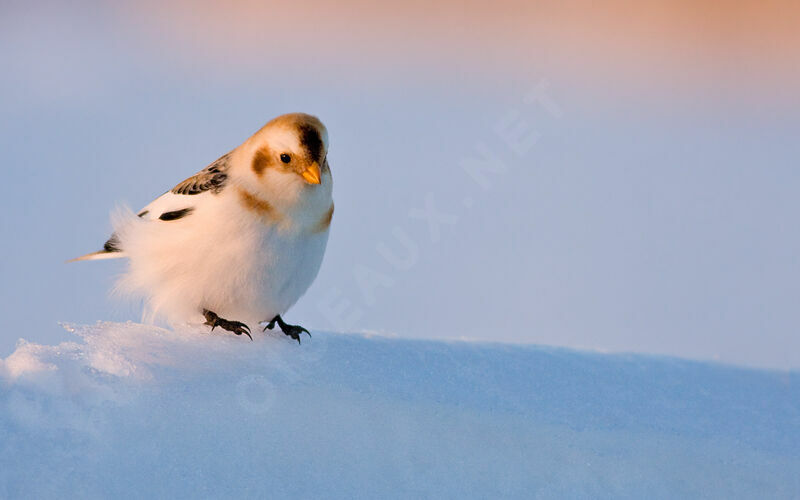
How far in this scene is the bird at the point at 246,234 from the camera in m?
3.38

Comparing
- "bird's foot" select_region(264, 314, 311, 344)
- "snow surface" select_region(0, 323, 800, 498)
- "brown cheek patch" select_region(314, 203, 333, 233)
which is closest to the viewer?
"snow surface" select_region(0, 323, 800, 498)

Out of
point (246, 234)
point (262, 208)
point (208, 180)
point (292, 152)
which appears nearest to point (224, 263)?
point (246, 234)

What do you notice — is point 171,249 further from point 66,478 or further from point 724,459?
point 724,459

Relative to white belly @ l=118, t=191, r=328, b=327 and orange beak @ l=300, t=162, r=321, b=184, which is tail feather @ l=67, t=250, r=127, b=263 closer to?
white belly @ l=118, t=191, r=328, b=327

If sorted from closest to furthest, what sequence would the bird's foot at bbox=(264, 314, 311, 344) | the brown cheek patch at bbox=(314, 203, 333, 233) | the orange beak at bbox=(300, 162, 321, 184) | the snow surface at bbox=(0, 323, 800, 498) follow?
1. the snow surface at bbox=(0, 323, 800, 498)
2. the orange beak at bbox=(300, 162, 321, 184)
3. the brown cheek patch at bbox=(314, 203, 333, 233)
4. the bird's foot at bbox=(264, 314, 311, 344)

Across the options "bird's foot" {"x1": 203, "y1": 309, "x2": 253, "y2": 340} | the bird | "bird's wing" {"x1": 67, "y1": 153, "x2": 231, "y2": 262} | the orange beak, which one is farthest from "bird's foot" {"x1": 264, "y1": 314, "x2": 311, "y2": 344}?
the orange beak

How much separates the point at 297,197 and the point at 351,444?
3.44ft

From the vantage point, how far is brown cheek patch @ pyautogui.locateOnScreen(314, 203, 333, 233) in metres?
3.49

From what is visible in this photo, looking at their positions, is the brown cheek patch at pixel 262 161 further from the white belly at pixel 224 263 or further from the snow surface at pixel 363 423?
the snow surface at pixel 363 423

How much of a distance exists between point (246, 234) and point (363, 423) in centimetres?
92

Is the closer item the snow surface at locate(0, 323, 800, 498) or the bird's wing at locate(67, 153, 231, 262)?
the snow surface at locate(0, 323, 800, 498)

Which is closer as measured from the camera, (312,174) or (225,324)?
(312,174)

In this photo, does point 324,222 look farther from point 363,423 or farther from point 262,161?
point 363,423

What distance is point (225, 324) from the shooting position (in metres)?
3.58
